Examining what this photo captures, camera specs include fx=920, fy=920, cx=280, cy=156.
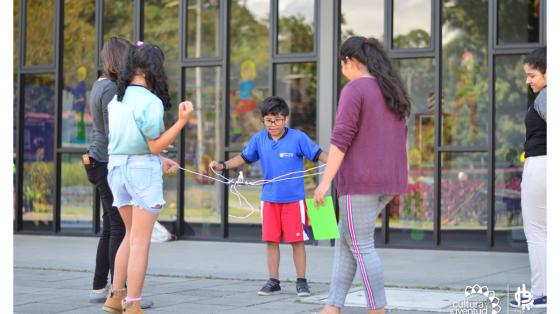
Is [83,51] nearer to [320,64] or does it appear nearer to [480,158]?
[320,64]

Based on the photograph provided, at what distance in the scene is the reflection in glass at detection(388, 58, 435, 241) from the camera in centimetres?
1233

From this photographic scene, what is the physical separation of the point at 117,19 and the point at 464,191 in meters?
5.57

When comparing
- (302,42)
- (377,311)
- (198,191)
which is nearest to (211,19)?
(302,42)

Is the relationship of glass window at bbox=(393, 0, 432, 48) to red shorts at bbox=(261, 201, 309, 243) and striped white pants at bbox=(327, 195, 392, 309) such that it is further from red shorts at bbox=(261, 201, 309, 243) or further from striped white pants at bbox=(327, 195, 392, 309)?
striped white pants at bbox=(327, 195, 392, 309)

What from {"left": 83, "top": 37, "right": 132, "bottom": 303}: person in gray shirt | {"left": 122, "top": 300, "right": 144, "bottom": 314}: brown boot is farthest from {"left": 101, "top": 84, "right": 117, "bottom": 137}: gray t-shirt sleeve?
{"left": 122, "top": 300, "right": 144, "bottom": 314}: brown boot

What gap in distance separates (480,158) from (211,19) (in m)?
4.30

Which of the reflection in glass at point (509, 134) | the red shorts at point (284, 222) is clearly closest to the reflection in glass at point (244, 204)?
the reflection in glass at point (509, 134)

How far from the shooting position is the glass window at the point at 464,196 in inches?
466

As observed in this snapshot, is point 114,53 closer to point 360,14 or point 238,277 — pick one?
point 238,277

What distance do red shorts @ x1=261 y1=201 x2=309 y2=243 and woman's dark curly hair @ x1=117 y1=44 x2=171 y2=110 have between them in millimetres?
1781

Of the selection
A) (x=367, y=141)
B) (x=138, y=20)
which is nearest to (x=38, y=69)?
(x=138, y=20)

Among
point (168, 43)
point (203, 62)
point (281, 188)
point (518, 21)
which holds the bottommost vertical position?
point (281, 188)

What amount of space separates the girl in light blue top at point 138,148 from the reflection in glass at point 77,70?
307 inches

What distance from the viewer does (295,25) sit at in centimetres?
1292
